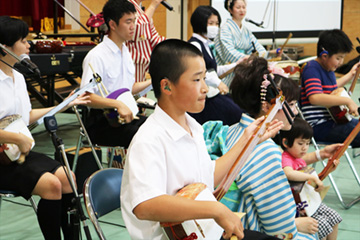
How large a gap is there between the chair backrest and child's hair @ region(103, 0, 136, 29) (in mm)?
1499

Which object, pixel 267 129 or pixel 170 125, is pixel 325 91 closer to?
pixel 267 129

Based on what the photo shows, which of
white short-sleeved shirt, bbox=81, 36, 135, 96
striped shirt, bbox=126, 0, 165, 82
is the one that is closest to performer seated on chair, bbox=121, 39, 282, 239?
white short-sleeved shirt, bbox=81, 36, 135, 96

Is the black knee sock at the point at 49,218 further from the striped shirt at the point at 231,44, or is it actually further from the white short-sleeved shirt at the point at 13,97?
the striped shirt at the point at 231,44

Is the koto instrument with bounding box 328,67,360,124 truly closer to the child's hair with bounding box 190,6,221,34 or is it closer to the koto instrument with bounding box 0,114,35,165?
the child's hair with bounding box 190,6,221,34

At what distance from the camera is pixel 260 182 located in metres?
1.79

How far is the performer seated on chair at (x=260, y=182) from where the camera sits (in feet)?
5.89

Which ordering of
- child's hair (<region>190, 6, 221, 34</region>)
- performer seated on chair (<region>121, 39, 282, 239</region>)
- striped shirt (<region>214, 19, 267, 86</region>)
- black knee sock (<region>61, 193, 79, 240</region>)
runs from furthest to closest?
striped shirt (<region>214, 19, 267, 86</region>), child's hair (<region>190, 6, 221, 34</region>), black knee sock (<region>61, 193, 79, 240</region>), performer seated on chair (<region>121, 39, 282, 239</region>)

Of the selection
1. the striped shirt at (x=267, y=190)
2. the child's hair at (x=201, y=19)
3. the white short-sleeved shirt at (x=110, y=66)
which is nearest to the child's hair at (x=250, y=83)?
the striped shirt at (x=267, y=190)

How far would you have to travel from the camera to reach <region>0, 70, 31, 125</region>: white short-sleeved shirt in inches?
98.2

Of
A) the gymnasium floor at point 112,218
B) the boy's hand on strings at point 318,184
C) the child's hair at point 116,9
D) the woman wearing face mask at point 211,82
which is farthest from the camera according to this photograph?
the woman wearing face mask at point 211,82

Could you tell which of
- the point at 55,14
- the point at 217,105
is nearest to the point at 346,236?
the point at 217,105

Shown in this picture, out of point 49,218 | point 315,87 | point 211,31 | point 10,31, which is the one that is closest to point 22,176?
point 49,218

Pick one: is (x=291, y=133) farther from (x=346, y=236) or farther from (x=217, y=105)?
(x=217, y=105)

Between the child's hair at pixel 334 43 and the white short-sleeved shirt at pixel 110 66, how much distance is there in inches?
48.3
